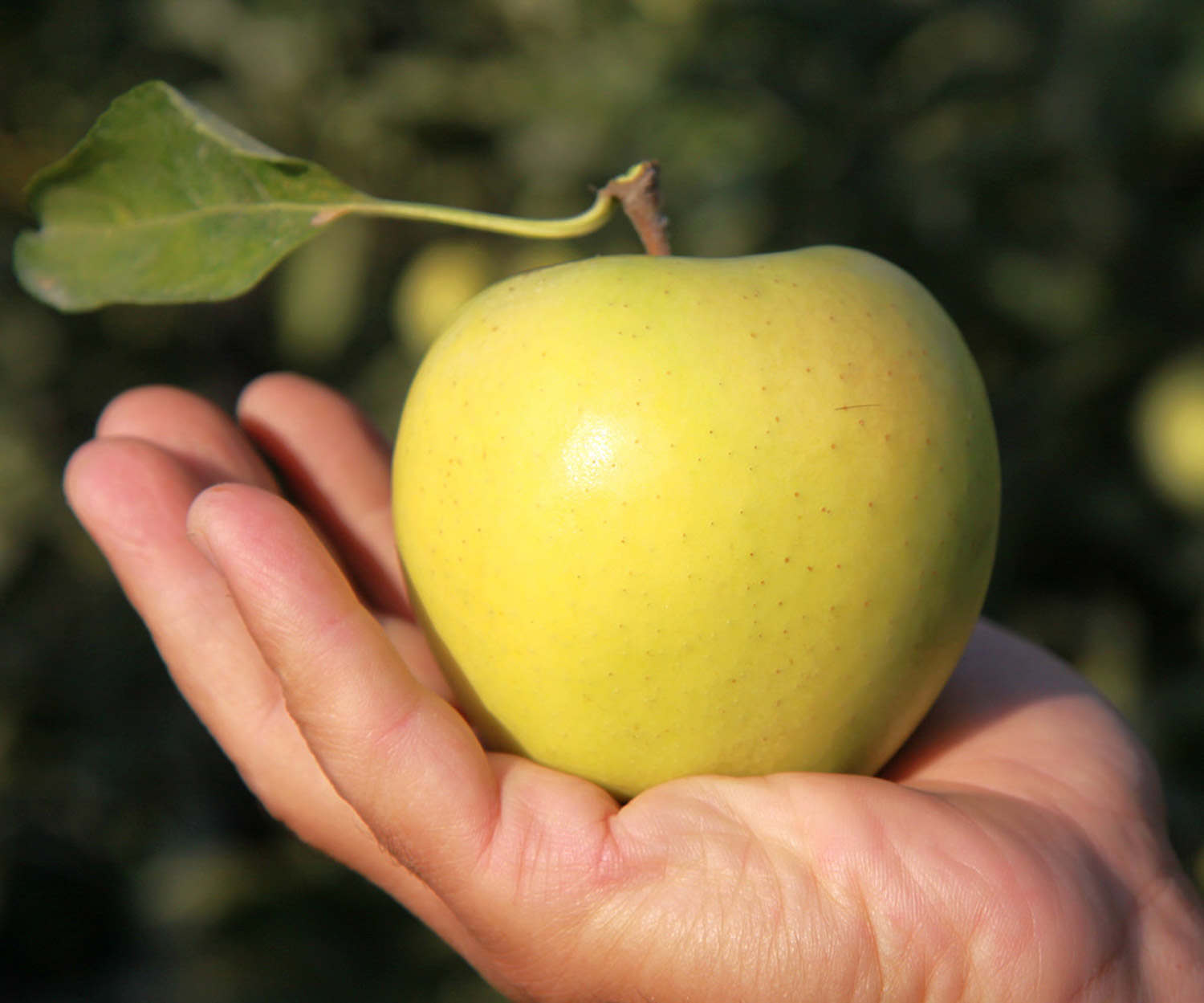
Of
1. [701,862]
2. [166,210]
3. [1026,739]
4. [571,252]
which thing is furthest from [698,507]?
[571,252]

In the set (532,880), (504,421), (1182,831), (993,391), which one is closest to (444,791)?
(532,880)

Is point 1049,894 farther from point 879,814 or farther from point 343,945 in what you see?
point 343,945

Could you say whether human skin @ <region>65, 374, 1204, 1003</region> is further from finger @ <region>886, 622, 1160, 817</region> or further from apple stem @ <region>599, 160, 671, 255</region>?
apple stem @ <region>599, 160, 671, 255</region>

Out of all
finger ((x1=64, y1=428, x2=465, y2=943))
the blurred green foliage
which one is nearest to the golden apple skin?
finger ((x1=64, y1=428, x2=465, y2=943))

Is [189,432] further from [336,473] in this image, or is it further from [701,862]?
[701,862]

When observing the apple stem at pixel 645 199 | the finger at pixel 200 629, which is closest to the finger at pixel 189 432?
the finger at pixel 200 629

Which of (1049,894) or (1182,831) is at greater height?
(1049,894)

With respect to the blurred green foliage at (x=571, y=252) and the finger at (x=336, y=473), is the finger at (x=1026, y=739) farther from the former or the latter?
the blurred green foliage at (x=571, y=252)
